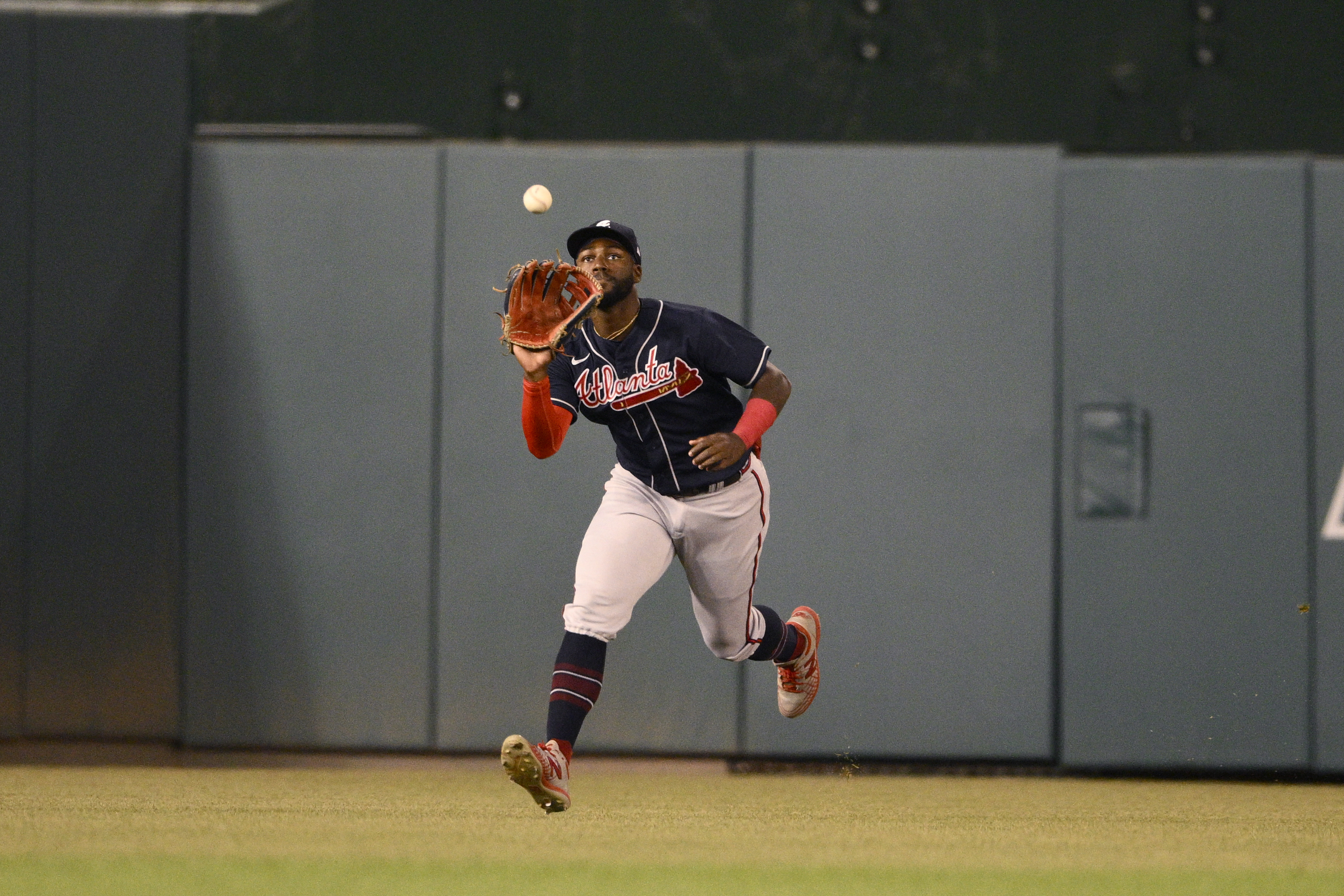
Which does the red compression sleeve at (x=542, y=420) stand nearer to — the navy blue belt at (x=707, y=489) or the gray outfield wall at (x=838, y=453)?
the navy blue belt at (x=707, y=489)

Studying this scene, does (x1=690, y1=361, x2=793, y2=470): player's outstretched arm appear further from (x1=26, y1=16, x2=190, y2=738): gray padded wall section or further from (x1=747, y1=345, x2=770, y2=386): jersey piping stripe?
(x1=26, y1=16, x2=190, y2=738): gray padded wall section

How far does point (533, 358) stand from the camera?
3.92 metres

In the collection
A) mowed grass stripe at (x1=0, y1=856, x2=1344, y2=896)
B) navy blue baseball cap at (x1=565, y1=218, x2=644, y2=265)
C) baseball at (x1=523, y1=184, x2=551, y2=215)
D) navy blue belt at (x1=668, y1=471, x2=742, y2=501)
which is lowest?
mowed grass stripe at (x1=0, y1=856, x2=1344, y2=896)

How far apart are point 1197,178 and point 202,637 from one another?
15.0 feet

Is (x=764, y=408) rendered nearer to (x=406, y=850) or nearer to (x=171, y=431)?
(x=406, y=850)

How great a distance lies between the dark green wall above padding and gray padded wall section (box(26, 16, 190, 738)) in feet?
2.22

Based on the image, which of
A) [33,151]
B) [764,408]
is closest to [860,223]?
[764,408]

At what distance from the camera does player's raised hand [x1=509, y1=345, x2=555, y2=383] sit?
3922mm

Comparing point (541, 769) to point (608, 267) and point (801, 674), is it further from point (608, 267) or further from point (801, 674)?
point (801, 674)

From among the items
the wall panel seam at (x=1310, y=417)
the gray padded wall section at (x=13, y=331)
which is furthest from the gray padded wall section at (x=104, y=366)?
the wall panel seam at (x=1310, y=417)

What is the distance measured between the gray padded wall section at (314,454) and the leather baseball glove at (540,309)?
7.44 ft

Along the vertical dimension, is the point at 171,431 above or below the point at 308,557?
above

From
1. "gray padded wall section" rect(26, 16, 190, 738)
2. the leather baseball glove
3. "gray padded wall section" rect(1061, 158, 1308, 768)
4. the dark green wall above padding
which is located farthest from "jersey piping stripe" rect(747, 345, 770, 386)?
"gray padded wall section" rect(26, 16, 190, 738)

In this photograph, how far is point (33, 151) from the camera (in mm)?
6164
